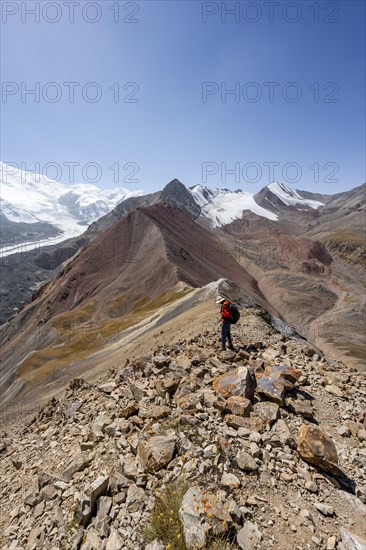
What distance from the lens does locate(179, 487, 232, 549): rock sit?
A: 5531 mm

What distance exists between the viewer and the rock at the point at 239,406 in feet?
28.6

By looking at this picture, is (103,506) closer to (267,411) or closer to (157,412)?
(157,412)

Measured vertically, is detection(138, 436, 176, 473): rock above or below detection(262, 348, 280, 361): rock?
below

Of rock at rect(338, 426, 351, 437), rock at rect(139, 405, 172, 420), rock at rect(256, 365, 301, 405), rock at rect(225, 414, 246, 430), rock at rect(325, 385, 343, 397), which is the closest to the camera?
rock at rect(225, 414, 246, 430)

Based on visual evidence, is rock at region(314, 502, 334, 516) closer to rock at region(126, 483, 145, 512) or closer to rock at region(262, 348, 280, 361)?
rock at region(126, 483, 145, 512)

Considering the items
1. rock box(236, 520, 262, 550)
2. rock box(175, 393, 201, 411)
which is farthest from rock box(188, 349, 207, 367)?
rock box(236, 520, 262, 550)

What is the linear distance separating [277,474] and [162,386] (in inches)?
195

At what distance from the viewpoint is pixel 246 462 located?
23.1ft

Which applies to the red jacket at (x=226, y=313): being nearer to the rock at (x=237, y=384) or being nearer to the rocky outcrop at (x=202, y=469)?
the rocky outcrop at (x=202, y=469)

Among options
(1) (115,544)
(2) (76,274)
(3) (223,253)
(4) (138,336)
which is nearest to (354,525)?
(1) (115,544)

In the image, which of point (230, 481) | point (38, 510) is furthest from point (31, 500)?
point (230, 481)

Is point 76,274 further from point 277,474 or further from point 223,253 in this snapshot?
point 277,474

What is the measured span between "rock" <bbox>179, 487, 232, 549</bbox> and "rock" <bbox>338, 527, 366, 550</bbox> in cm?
216

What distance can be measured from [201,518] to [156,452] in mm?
2085
